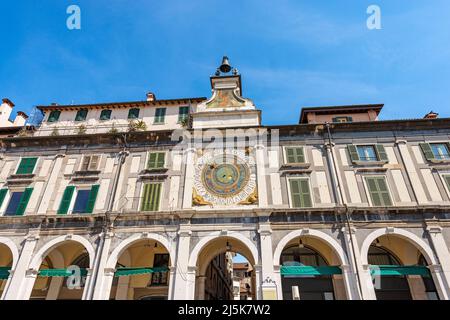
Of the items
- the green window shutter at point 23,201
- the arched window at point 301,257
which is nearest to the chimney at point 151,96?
the green window shutter at point 23,201

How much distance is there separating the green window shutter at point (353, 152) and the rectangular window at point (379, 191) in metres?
1.56

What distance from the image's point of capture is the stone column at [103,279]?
1530 cm

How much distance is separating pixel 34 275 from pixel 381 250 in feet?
69.8

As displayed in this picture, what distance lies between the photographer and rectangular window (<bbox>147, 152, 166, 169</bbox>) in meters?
19.5

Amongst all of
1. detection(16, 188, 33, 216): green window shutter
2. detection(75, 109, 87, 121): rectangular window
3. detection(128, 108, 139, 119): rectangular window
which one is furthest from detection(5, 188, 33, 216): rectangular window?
detection(128, 108, 139, 119): rectangular window

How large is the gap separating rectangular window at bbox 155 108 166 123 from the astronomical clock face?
21.5ft

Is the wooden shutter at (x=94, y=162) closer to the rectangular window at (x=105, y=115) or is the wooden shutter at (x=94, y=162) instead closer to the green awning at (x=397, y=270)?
the rectangular window at (x=105, y=115)

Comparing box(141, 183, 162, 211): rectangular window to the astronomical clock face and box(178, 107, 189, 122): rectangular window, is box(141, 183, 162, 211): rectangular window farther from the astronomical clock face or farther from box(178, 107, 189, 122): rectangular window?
box(178, 107, 189, 122): rectangular window

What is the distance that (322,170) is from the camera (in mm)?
18406

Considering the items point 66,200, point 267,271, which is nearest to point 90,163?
point 66,200

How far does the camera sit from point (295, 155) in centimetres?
1912

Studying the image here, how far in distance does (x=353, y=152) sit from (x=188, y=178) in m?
11.2

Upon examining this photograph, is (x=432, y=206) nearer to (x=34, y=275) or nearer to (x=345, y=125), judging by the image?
(x=345, y=125)
